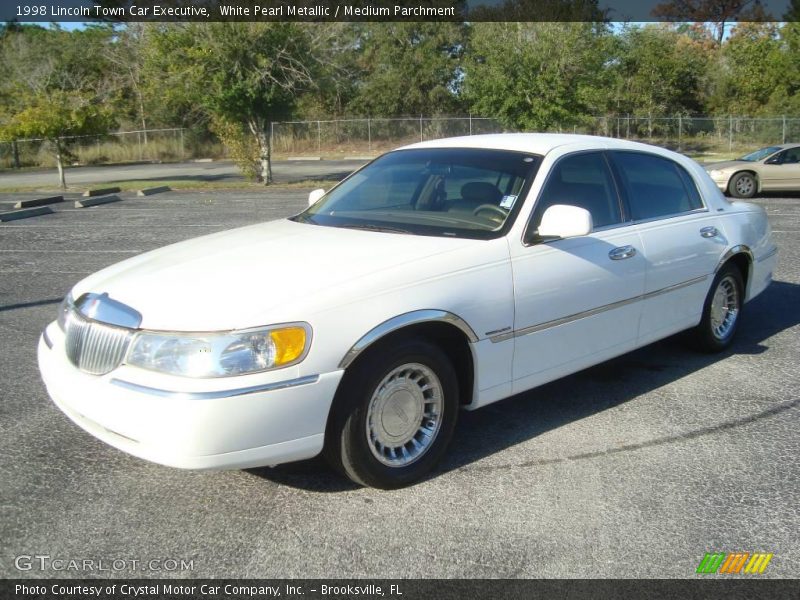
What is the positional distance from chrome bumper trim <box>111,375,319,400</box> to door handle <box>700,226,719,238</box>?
3.49m

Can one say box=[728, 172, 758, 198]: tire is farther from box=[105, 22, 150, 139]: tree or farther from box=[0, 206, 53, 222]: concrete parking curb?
box=[105, 22, 150, 139]: tree

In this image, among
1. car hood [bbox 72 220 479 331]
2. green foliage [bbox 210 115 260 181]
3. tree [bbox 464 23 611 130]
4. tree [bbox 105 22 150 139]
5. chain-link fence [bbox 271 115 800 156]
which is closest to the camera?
car hood [bbox 72 220 479 331]

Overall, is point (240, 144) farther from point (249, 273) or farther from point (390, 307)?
point (390, 307)

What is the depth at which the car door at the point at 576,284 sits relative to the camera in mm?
4328

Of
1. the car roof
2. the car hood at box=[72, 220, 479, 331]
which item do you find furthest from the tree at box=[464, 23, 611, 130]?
the car hood at box=[72, 220, 479, 331]

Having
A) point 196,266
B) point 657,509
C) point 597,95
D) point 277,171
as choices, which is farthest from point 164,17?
point 657,509

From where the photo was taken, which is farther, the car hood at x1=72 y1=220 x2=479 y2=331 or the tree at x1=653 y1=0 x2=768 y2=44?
the tree at x1=653 y1=0 x2=768 y2=44

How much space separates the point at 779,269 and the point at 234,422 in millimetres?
8234

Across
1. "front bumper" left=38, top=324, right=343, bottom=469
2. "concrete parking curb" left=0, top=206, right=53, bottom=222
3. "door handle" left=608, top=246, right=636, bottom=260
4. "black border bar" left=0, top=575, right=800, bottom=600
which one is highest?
"door handle" left=608, top=246, right=636, bottom=260

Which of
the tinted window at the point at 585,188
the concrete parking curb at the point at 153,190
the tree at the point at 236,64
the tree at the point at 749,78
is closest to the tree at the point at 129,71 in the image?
the tree at the point at 236,64

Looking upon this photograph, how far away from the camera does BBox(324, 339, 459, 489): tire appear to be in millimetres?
3635

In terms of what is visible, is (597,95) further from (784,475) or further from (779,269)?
(784,475)

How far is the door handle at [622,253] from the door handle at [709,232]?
101cm

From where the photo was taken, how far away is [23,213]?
54.2 feet
